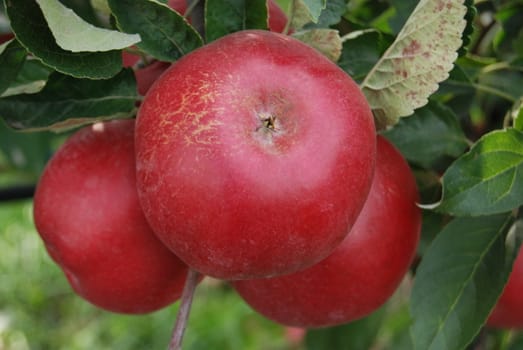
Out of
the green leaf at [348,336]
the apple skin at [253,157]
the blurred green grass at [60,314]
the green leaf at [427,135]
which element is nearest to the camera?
the apple skin at [253,157]

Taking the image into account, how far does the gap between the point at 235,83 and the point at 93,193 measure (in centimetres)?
23

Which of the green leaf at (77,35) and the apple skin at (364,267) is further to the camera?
the apple skin at (364,267)

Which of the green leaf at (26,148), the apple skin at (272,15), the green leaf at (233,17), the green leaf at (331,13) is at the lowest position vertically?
the green leaf at (26,148)

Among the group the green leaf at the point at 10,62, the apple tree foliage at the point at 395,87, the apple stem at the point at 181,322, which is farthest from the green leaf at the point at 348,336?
the green leaf at the point at 10,62

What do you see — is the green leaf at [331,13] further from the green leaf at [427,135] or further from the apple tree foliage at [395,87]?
the green leaf at [427,135]

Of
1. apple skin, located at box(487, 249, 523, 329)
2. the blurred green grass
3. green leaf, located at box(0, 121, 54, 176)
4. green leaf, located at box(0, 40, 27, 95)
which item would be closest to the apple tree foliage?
green leaf, located at box(0, 40, 27, 95)

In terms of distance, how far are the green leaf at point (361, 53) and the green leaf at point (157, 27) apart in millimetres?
157

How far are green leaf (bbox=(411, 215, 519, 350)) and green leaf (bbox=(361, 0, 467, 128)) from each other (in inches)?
6.8

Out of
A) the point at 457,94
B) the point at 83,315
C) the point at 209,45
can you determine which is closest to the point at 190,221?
the point at 209,45

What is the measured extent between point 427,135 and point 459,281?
0.17 metres

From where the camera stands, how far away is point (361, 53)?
0.85 m

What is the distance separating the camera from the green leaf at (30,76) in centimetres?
90

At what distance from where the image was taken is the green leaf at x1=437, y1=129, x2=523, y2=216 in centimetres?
78

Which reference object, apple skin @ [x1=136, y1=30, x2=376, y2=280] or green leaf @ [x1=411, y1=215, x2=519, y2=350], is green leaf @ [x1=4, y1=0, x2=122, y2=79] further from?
green leaf @ [x1=411, y1=215, x2=519, y2=350]
